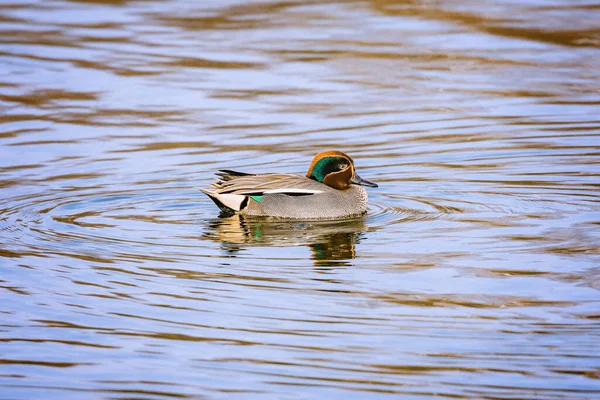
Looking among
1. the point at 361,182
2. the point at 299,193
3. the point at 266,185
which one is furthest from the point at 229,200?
the point at 361,182

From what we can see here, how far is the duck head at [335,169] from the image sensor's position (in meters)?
11.6

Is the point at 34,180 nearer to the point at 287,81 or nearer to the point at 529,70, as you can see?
the point at 287,81

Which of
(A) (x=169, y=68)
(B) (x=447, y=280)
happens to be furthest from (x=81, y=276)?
(A) (x=169, y=68)

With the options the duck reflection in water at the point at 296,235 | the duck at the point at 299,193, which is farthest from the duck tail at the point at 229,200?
the duck reflection in water at the point at 296,235

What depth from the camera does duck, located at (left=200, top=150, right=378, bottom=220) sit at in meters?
11.3

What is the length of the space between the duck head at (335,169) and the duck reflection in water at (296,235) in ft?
1.71

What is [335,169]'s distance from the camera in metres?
11.7

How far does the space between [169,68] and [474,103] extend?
16.4 feet

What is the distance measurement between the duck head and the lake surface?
420 mm

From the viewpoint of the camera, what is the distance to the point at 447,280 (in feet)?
28.6

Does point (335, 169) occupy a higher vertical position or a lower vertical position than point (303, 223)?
higher

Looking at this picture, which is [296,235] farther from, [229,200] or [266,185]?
[229,200]

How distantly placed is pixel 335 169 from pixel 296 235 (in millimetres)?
1248

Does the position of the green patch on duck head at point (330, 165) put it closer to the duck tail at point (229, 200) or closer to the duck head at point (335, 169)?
the duck head at point (335, 169)
